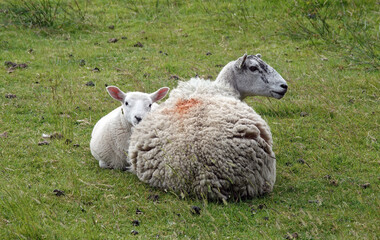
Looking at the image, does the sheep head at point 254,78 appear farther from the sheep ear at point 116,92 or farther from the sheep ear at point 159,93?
the sheep ear at point 116,92

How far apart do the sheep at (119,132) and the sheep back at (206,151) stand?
473 millimetres

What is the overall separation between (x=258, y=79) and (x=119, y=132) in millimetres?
1883

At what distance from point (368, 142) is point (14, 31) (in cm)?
825

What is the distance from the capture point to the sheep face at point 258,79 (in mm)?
7113

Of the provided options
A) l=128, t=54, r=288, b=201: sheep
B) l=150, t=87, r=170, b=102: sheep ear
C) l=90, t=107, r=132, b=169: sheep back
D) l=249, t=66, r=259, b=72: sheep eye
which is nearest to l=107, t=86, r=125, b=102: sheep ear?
l=90, t=107, r=132, b=169: sheep back

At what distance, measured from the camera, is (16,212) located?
16.3ft

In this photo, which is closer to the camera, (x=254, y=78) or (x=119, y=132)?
(x=119, y=132)

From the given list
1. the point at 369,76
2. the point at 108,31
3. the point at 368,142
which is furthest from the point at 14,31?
the point at 368,142

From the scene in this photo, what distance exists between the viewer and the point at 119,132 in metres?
6.75

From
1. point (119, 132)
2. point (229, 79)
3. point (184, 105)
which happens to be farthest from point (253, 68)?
point (119, 132)

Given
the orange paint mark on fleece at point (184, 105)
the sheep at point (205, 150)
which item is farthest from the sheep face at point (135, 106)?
the orange paint mark on fleece at point (184, 105)

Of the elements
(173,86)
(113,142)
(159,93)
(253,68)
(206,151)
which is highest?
(253,68)

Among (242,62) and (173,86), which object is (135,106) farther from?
(173,86)

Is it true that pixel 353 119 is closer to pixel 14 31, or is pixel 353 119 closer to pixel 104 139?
A: pixel 104 139
